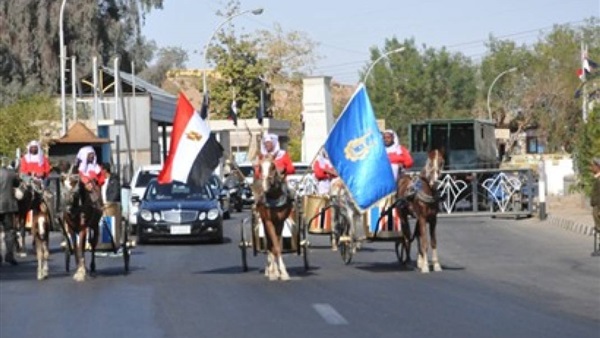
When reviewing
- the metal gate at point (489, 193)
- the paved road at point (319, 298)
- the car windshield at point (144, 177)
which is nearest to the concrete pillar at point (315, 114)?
the metal gate at point (489, 193)

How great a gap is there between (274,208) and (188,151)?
1.95 m

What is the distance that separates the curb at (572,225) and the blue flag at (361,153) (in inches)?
454

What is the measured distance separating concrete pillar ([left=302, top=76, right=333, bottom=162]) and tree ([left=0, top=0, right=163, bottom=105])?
11733mm

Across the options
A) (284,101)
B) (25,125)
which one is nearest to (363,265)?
(25,125)

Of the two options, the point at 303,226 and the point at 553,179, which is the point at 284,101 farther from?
the point at 303,226

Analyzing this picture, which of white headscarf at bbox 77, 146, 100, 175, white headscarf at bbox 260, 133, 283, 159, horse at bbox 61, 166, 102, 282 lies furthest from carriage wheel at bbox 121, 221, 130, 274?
white headscarf at bbox 260, 133, 283, 159

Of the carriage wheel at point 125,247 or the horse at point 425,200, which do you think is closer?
the horse at point 425,200

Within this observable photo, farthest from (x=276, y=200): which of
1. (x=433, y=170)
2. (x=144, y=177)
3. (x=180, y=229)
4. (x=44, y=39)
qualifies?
(x=44, y=39)

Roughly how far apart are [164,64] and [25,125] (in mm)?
44528

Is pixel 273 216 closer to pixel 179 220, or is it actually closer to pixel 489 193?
pixel 179 220

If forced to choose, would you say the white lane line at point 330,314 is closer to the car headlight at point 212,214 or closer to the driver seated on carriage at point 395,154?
the driver seated on carriage at point 395,154

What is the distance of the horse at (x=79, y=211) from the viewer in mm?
22328

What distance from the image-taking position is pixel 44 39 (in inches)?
2881

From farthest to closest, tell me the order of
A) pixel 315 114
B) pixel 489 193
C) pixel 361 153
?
1. pixel 315 114
2. pixel 489 193
3. pixel 361 153
